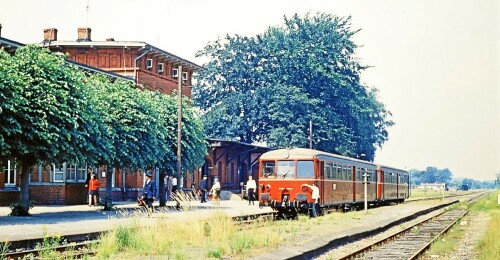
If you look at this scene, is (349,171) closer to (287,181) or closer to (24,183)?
(287,181)

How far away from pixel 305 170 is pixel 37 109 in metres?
10.7

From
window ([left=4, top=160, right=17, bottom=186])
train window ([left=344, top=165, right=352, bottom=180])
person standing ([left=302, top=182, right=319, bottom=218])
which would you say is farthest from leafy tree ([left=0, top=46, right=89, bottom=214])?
train window ([left=344, top=165, right=352, bottom=180])

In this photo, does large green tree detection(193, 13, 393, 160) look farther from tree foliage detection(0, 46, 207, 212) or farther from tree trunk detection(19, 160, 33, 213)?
tree trunk detection(19, 160, 33, 213)

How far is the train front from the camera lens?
91.6 feet

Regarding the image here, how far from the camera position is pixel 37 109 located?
23891 millimetres

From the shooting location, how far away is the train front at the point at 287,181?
91.6ft

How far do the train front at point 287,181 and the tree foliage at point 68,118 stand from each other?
218 inches

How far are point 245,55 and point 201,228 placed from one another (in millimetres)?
48182

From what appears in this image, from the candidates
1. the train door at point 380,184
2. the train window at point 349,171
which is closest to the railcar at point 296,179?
the train window at point 349,171

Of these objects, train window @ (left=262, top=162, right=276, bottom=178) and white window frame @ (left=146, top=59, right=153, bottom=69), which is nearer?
train window @ (left=262, top=162, right=276, bottom=178)

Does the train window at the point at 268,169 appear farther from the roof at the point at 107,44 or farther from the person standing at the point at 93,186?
the roof at the point at 107,44

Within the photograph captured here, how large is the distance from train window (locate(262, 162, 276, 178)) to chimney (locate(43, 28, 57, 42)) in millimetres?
23641

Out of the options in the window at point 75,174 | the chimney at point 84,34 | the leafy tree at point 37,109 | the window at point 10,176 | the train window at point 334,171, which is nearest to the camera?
the leafy tree at point 37,109

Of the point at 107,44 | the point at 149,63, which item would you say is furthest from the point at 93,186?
the point at 149,63
